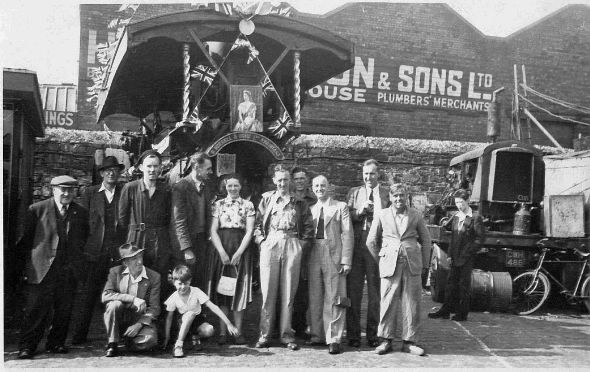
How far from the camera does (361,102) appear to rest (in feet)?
50.3

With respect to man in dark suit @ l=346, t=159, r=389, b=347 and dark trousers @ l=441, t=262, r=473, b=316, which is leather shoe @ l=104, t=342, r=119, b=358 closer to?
man in dark suit @ l=346, t=159, r=389, b=347

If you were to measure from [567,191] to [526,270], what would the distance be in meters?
1.92

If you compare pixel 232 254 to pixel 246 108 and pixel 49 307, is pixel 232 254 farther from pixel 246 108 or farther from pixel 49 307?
pixel 246 108

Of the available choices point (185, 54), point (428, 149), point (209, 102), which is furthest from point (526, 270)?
point (185, 54)

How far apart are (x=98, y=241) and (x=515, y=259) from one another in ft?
19.3

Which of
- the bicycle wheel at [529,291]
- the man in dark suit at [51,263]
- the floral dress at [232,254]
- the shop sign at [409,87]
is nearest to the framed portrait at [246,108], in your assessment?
the floral dress at [232,254]

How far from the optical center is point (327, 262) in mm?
5633

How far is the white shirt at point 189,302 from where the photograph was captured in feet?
17.4

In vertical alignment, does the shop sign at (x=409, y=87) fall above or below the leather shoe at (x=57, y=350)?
above

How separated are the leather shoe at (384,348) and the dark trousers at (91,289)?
267cm

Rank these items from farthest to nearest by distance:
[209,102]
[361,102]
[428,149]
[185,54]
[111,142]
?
1. [361,102]
2. [428,149]
3. [111,142]
4. [209,102]
5. [185,54]

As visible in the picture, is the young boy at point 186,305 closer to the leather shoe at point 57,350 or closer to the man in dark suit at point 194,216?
the man in dark suit at point 194,216

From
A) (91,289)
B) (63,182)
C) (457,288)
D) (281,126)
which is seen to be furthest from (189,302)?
(457,288)

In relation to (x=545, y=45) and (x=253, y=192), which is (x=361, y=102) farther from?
(x=253, y=192)
